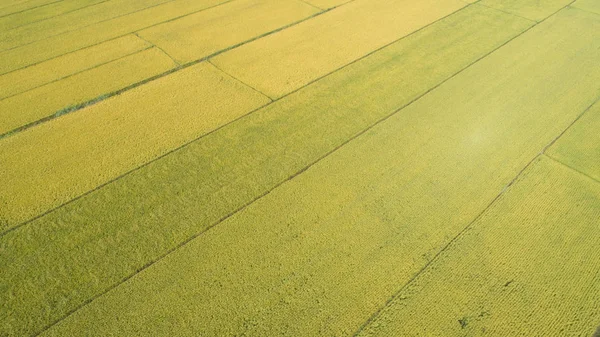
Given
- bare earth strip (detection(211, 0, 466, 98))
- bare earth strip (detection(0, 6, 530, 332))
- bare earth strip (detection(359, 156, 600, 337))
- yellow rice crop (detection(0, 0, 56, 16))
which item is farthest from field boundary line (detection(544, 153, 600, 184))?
yellow rice crop (detection(0, 0, 56, 16))

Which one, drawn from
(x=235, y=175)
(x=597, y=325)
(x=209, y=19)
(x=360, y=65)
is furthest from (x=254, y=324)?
(x=209, y=19)

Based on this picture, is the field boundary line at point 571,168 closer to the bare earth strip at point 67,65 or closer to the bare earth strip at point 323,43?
the bare earth strip at point 323,43

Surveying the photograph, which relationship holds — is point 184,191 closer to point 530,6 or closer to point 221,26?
point 221,26

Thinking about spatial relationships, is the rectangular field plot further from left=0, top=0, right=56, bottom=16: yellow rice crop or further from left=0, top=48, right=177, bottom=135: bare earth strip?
left=0, top=0, right=56, bottom=16: yellow rice crop

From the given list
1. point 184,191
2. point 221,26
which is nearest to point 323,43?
point 221,26

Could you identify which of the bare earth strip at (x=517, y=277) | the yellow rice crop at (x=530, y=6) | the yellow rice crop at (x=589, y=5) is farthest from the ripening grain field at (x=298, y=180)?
the yellow rice crop at (x=589, y=5)

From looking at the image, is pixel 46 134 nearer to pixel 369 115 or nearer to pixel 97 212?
pixel 97 212
